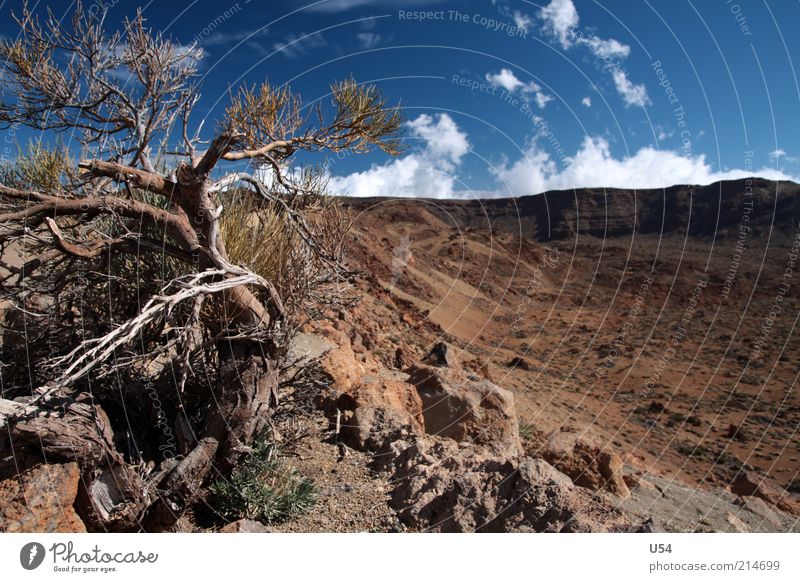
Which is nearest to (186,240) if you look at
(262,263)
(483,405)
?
(262,263)

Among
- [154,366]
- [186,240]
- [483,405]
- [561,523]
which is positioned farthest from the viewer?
[483,405]

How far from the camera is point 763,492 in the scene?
832cm

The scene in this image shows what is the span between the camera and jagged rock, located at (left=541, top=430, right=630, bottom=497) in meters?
6.31

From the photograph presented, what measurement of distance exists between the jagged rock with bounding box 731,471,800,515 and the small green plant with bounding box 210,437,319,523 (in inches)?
275

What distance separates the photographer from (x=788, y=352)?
87.7 ft

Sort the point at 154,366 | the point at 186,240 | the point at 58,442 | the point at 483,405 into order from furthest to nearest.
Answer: the point at 483,405, the point at 154,366, the point at 186,240, the point at 58,442

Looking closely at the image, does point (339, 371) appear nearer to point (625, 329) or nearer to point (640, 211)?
point (625, 329)

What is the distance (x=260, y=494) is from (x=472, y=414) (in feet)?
12.0

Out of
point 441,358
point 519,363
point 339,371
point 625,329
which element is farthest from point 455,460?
point 625,329

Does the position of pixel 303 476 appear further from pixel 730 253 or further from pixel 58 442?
pixel 730 253

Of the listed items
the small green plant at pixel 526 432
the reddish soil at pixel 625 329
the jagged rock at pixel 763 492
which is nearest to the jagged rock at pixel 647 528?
the reddish soil at pixel 625 329

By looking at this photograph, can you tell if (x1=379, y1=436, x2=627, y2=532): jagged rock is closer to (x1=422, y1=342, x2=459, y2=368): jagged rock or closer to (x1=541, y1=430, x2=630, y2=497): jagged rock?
(x1=541, y1=430, x2=630, y2=497): jagged rock

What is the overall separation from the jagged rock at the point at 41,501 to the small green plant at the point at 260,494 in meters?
1.00

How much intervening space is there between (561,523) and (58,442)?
3.66 meters
